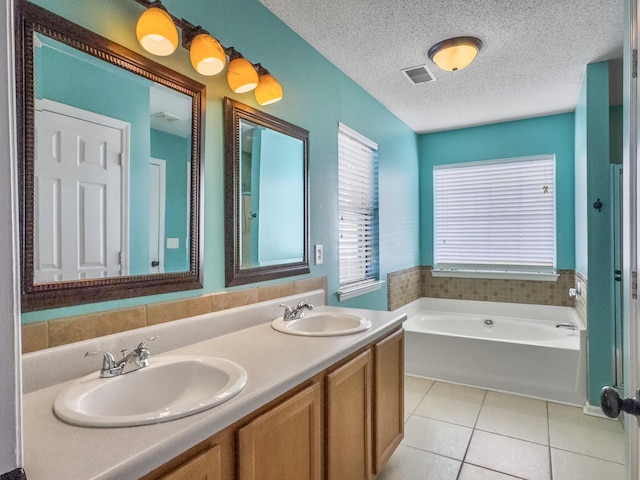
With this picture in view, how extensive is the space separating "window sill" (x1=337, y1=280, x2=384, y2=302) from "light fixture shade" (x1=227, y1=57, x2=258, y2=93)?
4.79 ft

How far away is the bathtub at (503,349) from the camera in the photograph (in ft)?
9.41

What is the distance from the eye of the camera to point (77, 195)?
1.17m

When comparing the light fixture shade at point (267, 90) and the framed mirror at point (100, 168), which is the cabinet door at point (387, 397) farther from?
the light fixture shade at point (267, 90)

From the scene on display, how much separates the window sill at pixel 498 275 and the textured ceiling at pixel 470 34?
1.68 meters

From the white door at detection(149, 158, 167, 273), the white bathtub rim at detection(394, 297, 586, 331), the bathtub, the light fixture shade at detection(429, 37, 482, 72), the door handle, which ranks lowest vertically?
the bathtub

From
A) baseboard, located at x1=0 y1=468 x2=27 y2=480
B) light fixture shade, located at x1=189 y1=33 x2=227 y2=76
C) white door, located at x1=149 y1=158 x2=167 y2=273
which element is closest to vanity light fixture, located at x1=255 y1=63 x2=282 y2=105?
light fixture shade, located at x1=189 y1=33 x2=227 y2=76

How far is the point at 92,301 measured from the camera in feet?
3.95

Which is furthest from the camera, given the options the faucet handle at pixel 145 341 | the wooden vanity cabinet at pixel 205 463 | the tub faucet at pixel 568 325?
the tub faucet at pixel 568 325

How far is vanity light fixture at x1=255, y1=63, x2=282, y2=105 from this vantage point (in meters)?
1.85

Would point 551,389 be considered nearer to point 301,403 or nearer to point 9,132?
point 301,403

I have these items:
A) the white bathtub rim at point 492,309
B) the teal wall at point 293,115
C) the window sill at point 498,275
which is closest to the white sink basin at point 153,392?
the teal wall at point 293,115

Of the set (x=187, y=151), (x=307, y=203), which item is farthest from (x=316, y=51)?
(x=187, y=151)

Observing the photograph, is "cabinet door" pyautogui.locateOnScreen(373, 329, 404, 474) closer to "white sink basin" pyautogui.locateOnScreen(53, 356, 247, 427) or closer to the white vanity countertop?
the white vanity countertop

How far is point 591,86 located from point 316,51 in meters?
2.01
